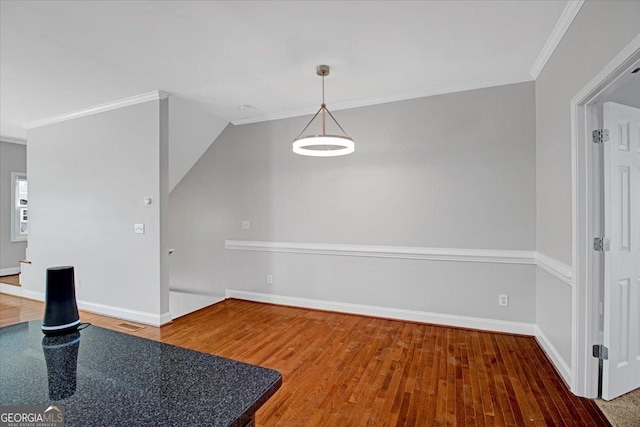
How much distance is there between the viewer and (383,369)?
256cm

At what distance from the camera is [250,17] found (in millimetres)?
2162

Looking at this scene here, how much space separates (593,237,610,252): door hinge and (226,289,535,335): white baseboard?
145 centimetres

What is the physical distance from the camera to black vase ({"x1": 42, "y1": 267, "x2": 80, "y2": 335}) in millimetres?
1153

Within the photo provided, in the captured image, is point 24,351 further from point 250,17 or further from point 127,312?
point 127,312

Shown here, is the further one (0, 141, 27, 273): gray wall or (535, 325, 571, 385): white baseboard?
(0, 141, 27, 273): gray wall

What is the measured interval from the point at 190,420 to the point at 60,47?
3201mm

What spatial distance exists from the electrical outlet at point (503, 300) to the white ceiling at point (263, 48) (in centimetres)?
226

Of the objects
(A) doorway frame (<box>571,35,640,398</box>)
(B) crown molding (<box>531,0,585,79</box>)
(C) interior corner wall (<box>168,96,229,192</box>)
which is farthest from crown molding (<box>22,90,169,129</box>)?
(A) doorway frame (<box>571,35,640,398</box>)

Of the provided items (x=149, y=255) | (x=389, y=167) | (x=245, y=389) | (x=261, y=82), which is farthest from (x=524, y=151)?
(x=149, y=255)

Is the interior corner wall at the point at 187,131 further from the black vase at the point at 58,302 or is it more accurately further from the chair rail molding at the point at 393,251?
the black vase at the point at 58,302

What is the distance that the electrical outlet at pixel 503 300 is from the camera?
10.6 ft

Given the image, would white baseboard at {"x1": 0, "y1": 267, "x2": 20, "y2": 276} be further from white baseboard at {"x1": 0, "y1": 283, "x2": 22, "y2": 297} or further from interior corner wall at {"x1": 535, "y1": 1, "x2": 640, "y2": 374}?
interior corner wall at {"x1": 535, "y1": 1, "x2": 640, "y2": 374}

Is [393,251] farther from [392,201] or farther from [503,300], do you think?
[503,300]

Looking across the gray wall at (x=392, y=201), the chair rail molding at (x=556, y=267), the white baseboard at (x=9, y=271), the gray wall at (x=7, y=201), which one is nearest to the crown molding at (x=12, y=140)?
the gray wall at (x=7, y=201)
